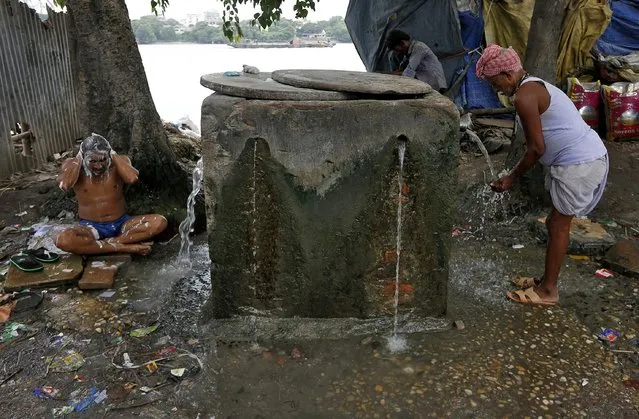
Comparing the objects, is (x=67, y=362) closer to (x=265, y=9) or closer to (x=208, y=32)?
(x=265, y=9)

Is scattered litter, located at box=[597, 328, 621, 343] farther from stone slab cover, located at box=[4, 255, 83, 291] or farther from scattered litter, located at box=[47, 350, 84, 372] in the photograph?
stone slab cover, located at box=[4, 255, 83, 291]

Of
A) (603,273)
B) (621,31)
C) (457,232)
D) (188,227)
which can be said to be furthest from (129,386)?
(621,31)

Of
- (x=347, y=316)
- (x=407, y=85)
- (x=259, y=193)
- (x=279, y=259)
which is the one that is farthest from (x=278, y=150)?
(x=347, y=316)

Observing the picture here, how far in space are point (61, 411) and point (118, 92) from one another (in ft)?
9.30

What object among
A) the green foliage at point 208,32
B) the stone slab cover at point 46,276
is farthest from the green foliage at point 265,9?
the green foliage at point 208,32

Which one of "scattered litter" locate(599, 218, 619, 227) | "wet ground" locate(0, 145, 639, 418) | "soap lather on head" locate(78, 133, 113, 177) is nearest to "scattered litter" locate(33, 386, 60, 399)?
"wet ground" locate(0, 145, 639, 418)

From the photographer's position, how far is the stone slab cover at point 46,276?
331cm

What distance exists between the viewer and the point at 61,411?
2.30 metres

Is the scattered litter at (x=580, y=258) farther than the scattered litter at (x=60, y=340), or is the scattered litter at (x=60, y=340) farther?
the scattered litter at (x=580, y=258)

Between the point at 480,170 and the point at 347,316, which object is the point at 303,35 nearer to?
the point at 480,170

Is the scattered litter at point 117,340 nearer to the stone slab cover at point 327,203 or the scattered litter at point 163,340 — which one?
the scattered litter at point 163,340

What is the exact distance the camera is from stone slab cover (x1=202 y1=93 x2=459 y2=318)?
101 inches

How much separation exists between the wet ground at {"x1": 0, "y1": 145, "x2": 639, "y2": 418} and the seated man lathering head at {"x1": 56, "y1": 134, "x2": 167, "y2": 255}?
34 centimetres

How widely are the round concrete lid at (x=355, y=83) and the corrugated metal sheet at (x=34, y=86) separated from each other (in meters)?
3.94
